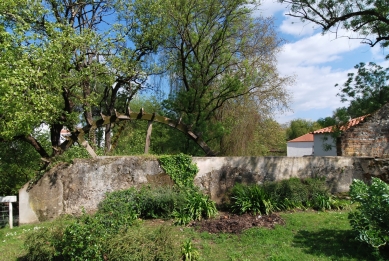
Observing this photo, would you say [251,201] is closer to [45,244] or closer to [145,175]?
[145,175]

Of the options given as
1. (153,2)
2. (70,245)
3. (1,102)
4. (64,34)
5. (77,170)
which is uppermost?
(153,2)

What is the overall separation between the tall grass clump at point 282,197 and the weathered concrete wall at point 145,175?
48 cm

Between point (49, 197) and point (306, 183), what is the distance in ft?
23.5

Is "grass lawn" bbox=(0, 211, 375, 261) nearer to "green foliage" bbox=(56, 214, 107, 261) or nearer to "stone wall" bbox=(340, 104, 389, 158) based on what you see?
"green foliage" bbox=(56, 214, 107, 261)

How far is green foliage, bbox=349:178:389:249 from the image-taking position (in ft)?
19.6

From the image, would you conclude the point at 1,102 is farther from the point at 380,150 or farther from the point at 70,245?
the point at 380,150

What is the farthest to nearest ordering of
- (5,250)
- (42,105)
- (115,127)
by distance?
(115,127)
(42,105)
(5,250)

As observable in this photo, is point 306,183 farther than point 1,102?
Yes

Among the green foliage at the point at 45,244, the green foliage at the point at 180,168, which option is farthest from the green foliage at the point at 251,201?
the green foliage at the point at 45,244

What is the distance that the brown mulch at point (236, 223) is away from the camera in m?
7.55

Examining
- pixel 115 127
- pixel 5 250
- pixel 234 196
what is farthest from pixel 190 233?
pixel 115 127

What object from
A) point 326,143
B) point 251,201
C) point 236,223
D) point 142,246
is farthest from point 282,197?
point 326,143

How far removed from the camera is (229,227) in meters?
7.60

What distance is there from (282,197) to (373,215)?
10.2 ft
